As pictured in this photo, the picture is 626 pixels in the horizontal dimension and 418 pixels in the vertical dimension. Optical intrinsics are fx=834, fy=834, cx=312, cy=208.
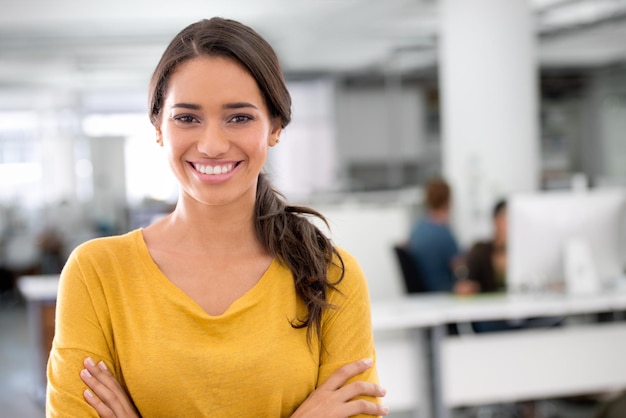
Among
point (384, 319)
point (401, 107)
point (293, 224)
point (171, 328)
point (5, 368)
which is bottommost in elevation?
point (5, 368)

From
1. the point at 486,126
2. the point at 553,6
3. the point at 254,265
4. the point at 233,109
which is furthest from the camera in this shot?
the point at 553,6

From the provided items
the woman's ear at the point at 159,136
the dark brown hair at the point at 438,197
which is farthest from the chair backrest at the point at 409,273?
the woman's ear at the point at 159,136

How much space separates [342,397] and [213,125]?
1.77 feet

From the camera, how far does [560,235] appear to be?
167 inches

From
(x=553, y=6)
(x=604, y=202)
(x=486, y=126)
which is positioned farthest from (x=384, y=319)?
(x=553, y=6)

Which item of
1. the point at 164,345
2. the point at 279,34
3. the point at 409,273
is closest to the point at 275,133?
the point at 164,345

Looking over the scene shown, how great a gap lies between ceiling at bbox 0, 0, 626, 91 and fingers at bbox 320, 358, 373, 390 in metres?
7.34

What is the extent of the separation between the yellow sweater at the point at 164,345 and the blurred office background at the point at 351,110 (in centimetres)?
365

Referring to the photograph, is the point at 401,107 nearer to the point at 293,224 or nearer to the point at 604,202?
the point at 604,202

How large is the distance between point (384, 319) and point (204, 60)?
2624mm

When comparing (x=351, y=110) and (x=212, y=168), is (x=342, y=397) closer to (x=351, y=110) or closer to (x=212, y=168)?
(x=212, y=168)

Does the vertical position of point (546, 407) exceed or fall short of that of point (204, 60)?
it falls short

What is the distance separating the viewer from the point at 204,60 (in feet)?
4.75

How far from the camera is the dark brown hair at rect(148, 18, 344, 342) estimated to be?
4.76ft
